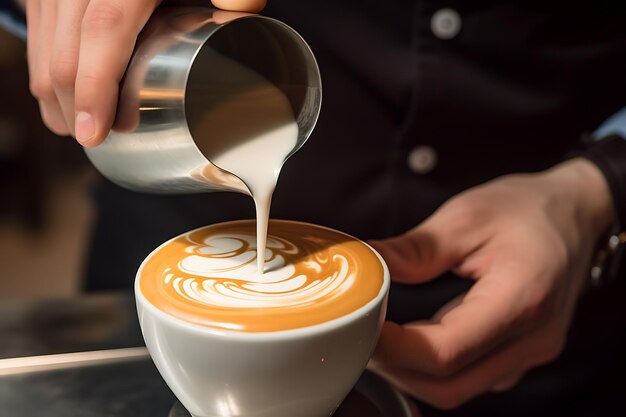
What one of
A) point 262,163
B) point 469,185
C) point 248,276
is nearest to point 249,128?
point 262,163

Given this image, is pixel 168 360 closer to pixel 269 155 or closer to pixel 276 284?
pixel 276 284

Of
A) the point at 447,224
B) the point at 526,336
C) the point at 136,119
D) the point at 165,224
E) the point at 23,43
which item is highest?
the point at 136,119

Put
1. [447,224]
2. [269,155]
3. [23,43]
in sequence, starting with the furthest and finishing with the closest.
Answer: [23,43], [447,224], [269,155]

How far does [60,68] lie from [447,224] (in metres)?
0.51

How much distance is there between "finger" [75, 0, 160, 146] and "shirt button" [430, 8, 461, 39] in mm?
481

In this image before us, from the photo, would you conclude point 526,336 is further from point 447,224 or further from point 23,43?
point 23,43

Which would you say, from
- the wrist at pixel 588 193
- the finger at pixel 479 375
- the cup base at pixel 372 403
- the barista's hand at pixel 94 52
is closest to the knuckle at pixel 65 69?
the barista's hand at pixel 94 52

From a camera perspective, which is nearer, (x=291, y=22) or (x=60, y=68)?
(x=60, y=68)

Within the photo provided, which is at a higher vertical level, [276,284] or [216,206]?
[276,284]

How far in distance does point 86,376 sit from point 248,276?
228 millimetres

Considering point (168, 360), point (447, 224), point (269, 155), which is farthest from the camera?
point (447, 224)

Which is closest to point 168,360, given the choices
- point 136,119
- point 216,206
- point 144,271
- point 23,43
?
point 144,271

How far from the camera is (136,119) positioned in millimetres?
727

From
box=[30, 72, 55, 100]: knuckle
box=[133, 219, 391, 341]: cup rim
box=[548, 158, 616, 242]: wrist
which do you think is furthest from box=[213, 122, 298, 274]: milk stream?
box=[548, 158, 616, 242]: wrist
